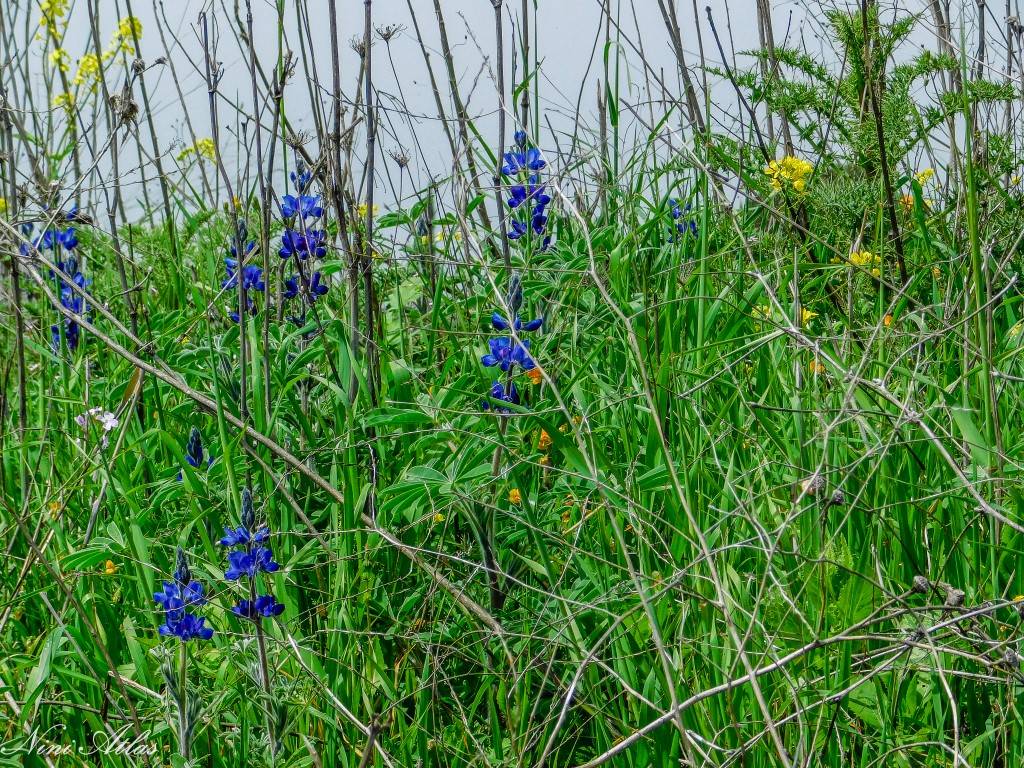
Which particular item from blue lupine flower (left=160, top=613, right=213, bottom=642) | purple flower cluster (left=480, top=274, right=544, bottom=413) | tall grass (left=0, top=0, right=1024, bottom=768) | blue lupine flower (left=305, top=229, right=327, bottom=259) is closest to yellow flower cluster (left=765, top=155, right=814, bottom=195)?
tall grass (left=0, top=0, right=1024, bottom=768)

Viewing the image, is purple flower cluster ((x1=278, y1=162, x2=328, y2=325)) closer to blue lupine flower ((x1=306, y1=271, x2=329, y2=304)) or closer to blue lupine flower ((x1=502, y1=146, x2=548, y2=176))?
blue lupine flower ((x1=306, y1=271, x2=329, y2=304))

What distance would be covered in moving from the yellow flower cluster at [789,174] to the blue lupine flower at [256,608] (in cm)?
152

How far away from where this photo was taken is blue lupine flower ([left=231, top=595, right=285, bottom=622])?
1.47 meters

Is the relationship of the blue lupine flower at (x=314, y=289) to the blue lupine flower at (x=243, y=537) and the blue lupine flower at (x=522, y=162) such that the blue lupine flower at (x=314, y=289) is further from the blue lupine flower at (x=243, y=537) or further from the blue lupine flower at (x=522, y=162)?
the blue lupine flower at (x=243, y=537)

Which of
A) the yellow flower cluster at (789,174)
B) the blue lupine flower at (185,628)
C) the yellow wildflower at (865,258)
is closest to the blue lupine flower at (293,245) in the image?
the blue lupine flower at (185,628)

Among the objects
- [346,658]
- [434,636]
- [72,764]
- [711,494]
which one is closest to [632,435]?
[711,494]

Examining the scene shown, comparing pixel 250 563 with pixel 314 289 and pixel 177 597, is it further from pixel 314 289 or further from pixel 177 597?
pixel 314 289

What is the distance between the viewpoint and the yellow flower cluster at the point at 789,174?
7.72 ft

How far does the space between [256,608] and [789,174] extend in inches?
62.5

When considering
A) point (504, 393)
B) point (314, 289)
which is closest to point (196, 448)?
point (314, 289)

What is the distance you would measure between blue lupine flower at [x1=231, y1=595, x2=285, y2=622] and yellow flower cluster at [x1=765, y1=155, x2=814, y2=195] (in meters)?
1.52

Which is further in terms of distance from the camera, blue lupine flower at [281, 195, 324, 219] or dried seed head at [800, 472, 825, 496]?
blue lupine flower at [281, 195, 324, 219]

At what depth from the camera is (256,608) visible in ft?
4.84

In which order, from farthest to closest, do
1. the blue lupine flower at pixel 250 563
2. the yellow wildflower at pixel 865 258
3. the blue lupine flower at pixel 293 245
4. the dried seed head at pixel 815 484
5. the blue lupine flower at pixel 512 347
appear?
the yellow wildflower at pixel 865 258 → the blue lupine flower at pixel 293 245 → the blue lupine flower at pixel 512 347 → the blue lupine flower at pixel 250 563 → the dried seed head at pixel 815 484
